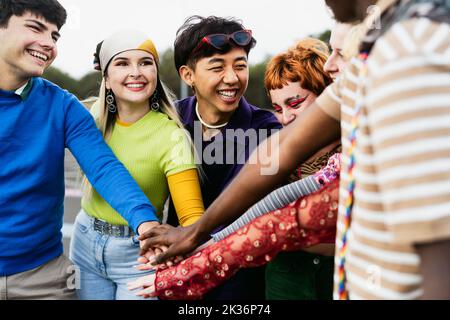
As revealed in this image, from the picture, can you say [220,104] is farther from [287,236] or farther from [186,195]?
[287,236]

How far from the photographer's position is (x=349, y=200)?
0.99 meters

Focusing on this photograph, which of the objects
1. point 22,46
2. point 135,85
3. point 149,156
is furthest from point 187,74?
point 22,46

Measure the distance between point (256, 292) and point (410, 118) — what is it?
154 centimetres

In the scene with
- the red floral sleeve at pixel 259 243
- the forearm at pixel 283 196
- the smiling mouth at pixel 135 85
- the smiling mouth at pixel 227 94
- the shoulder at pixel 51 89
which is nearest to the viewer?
the red floral sleeve at pixel 259 243

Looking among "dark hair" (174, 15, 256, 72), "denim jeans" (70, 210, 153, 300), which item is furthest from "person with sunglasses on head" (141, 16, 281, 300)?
"denim jeans" (70, 210, 153, 300)

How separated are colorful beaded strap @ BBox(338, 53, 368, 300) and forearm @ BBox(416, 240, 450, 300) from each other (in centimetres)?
21

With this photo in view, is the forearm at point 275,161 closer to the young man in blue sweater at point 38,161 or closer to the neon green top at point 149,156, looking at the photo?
the young man in blue sweater at point 38,161

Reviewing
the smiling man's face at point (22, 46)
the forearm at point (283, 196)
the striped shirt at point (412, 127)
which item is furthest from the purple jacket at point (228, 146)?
the striped shirt at point (412, 127)

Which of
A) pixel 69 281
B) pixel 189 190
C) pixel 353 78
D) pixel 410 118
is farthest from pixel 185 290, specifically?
pixel 410 118

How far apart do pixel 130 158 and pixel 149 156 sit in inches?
3.2

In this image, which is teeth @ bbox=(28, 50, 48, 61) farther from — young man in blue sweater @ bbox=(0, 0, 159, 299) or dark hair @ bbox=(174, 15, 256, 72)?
dark hair @ bbox=(174, 15, 256, 72)

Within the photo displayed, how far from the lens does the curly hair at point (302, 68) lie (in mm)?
2176

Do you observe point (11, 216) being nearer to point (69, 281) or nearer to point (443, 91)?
point (69, 281)
